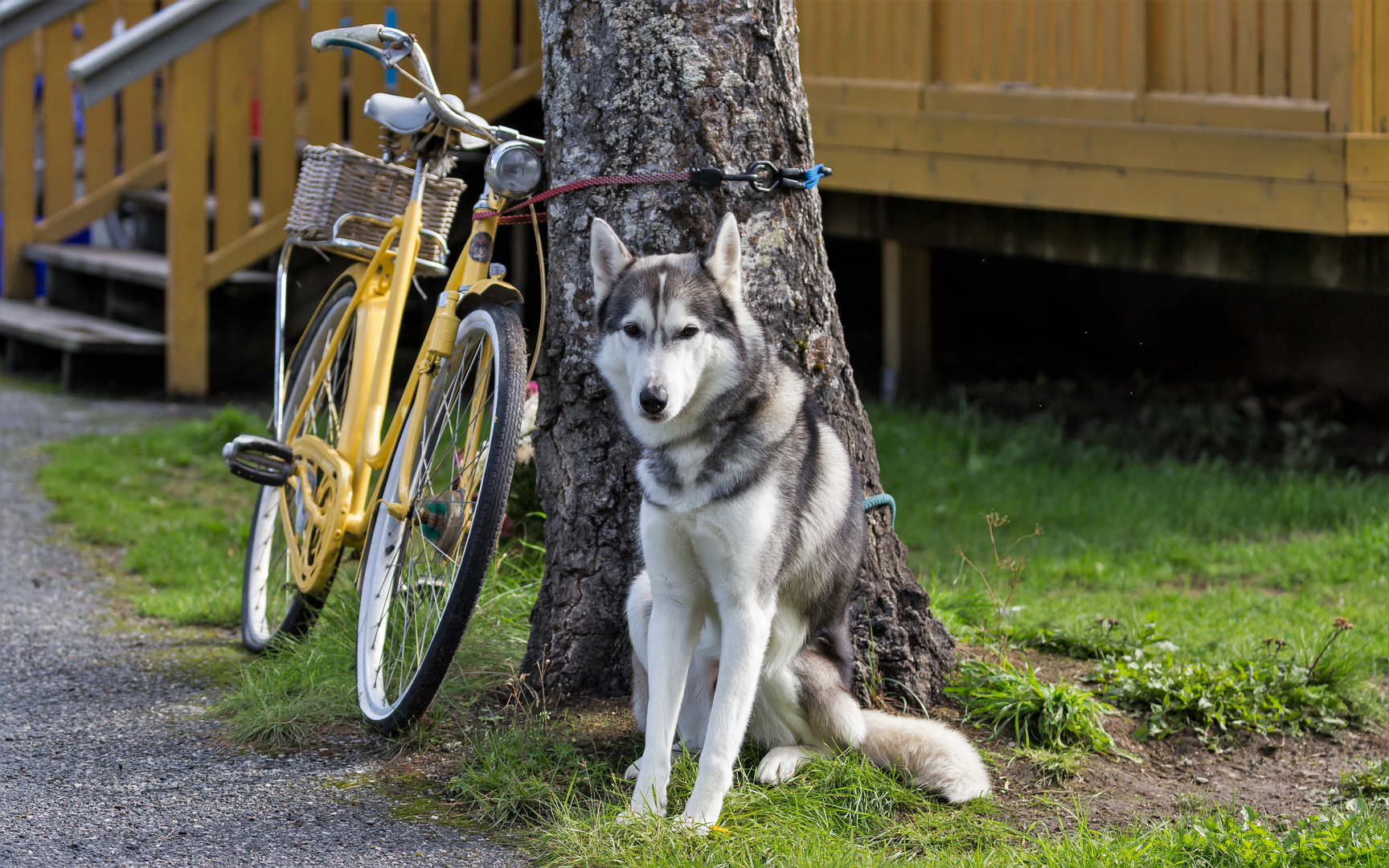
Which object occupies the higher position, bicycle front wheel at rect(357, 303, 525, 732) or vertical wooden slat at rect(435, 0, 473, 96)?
vertical wooden slat at rect(435, 0, 473, 96)

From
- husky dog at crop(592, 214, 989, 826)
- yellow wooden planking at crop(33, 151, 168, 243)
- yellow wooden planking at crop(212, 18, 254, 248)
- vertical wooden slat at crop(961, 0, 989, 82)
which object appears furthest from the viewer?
yellow wooden planking at crop(33, 151, 168, 243)

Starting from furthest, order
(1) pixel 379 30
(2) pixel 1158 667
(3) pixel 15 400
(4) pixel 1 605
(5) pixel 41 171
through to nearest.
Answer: (5) pixel 41 171, (3) pixel 15 400, (4) pixel 1 605, (2) pixel 1158 667, (1) pixel 379 30

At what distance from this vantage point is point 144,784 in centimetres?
300

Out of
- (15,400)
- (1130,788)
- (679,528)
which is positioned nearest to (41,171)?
(15,400)

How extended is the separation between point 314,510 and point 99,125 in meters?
6.47

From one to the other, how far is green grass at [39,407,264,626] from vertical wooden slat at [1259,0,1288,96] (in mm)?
4951

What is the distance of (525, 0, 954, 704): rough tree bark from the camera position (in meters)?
3.23

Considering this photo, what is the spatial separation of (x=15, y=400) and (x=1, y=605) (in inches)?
146

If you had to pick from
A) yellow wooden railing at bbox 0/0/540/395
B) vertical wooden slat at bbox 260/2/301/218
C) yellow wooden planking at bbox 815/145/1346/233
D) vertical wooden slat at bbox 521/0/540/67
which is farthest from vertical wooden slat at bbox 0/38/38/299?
yellow wooden planking at bbox 815/145/1346/233

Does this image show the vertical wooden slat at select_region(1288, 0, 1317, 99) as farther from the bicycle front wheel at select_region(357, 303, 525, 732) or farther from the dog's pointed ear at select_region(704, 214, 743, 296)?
the bicycle front wheel at select_region(357, 303, 525, 732)

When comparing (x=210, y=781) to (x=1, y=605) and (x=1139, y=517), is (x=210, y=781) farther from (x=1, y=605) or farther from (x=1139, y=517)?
(x=1139, y=517)

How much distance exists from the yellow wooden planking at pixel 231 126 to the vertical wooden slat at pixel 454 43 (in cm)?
114

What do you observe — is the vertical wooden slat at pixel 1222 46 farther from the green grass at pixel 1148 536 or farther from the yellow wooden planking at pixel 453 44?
the yellow wooden planking at pixel 453 44

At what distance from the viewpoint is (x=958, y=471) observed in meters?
6.37
